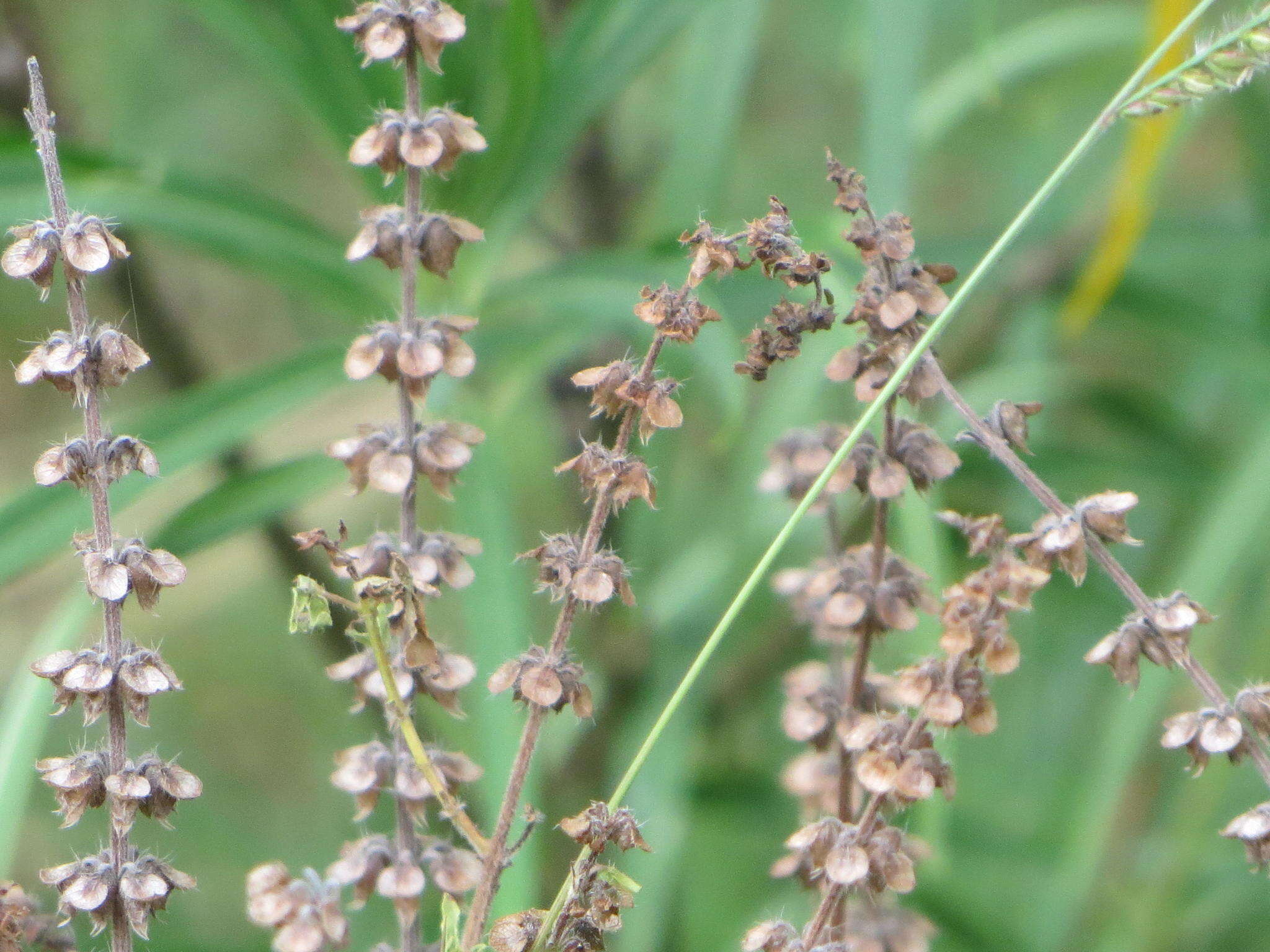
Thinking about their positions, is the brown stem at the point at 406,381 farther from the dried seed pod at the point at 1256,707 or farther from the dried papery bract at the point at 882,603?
the dried seed pod at the point at 1256,707

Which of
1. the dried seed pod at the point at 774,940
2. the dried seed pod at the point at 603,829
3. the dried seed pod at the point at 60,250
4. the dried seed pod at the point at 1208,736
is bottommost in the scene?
the dried seed pod at the point at 774,940

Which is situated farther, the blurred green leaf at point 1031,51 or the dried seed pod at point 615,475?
the blurred green leaf at point 1031,51

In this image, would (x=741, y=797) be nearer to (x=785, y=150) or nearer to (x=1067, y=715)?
(x=1067, y=715)

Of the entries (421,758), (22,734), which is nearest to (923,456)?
(421,758)

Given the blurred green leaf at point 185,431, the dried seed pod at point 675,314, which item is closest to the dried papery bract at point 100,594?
the dried seed pod at point 675,314

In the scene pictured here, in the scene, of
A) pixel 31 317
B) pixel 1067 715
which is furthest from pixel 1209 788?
pixel 31 317

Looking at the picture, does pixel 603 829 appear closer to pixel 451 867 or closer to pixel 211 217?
pixel 451 867

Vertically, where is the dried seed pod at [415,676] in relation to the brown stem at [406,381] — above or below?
below

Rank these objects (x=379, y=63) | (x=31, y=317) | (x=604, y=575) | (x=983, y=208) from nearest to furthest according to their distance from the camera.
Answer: (x=604, y=575) < (x=379, y=63) < (x=31, y=317) < (x=983, y=208)
